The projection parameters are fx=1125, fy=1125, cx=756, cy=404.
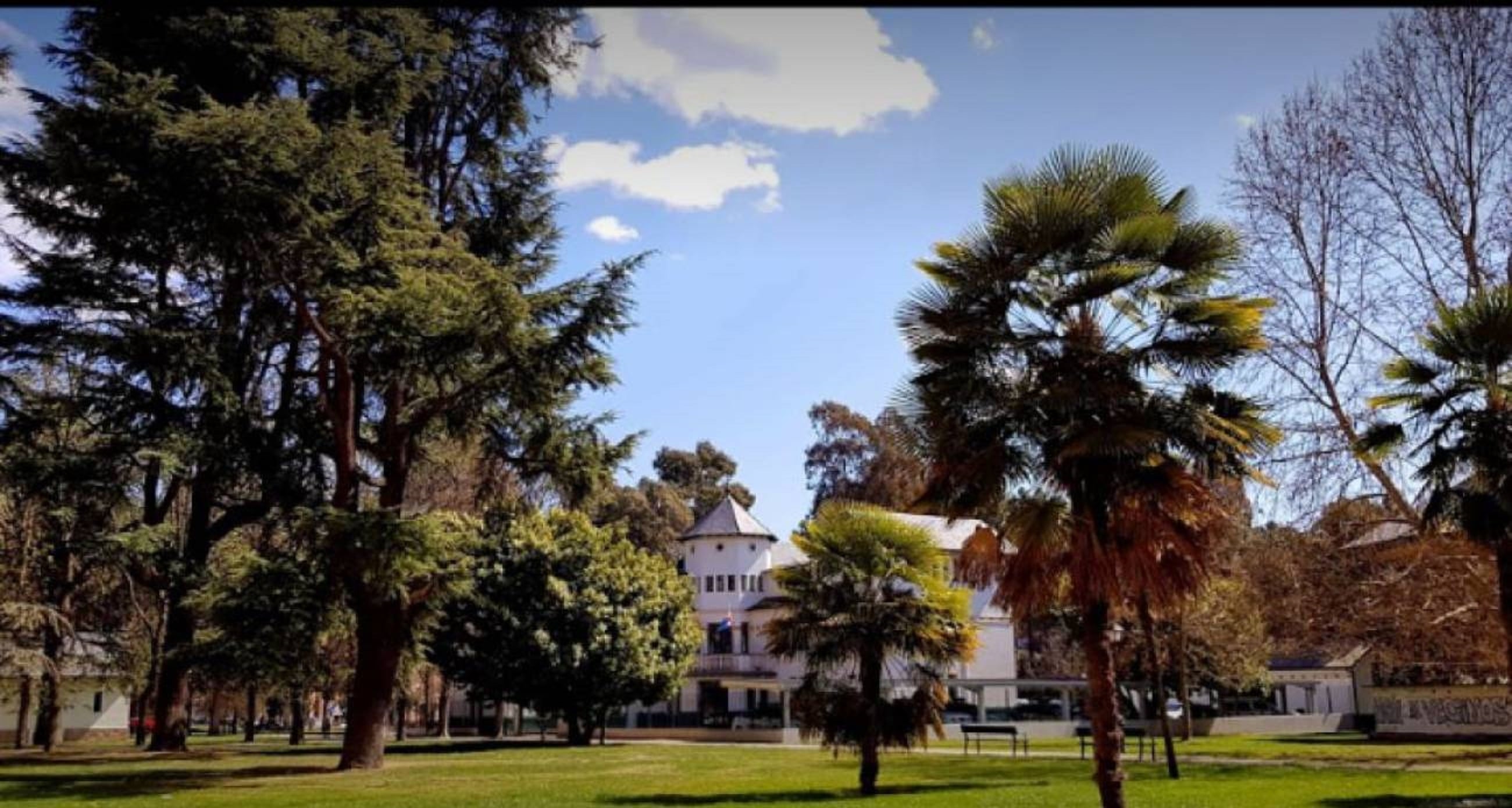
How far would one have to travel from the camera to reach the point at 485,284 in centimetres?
2392

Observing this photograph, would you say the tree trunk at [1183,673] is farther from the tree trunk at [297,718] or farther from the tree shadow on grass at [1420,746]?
the tree trunk at [297,718]

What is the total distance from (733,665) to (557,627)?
61.0 ft

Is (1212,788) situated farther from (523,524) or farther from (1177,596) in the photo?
(523,524)

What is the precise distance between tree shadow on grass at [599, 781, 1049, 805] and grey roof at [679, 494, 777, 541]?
3838cm

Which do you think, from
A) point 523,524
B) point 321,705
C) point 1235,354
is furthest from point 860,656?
point 321,705

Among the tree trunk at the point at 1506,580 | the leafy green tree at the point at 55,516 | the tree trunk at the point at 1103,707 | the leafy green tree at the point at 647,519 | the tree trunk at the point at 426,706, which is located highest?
the leafy green tree at the point at 647,519

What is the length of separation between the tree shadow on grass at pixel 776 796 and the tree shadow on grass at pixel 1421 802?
5.73m

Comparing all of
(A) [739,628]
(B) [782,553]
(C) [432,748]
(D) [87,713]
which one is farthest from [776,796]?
(D) [87,713]

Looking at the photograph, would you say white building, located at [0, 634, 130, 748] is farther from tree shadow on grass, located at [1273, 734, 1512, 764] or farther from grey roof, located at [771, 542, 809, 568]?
tree shadow on grass, located at [1273, 734, 1512, 764]

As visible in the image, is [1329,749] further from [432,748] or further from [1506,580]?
[432,748]

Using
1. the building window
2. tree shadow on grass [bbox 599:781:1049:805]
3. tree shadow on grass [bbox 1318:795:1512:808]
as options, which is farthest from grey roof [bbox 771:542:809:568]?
tree shadow on grass [bbox 1318:795:1512:808]

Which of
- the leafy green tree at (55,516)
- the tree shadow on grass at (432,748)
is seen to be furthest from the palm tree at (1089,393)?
the tree shadow on grass at (432,748)

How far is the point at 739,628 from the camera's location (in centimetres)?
5909

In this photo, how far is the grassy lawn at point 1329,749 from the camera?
2611cm
